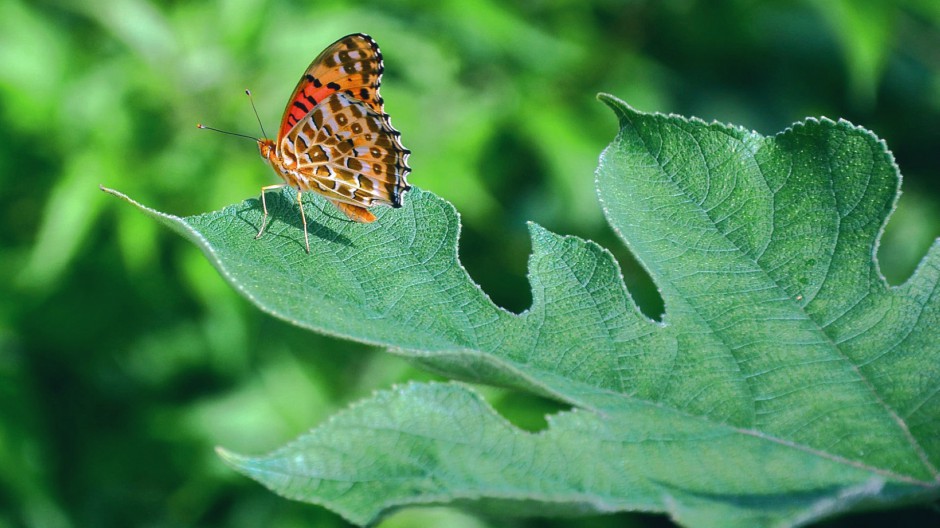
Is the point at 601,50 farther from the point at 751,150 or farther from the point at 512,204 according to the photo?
the point at 751,150

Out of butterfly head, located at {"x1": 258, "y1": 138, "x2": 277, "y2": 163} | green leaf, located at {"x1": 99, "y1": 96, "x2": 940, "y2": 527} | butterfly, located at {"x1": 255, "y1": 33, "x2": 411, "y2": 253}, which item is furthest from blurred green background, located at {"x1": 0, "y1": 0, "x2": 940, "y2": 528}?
green leaf, located at {"x1": 99, "y1": 96, "x2": 940, "y2": 527}

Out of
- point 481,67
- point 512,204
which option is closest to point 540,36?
point 481,67

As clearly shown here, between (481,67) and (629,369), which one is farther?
(481,67)

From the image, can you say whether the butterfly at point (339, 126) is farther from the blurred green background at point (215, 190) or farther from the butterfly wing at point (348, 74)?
the blurred green background at point (215, 190)

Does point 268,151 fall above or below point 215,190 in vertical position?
above

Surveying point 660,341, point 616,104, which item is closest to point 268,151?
point 616,104

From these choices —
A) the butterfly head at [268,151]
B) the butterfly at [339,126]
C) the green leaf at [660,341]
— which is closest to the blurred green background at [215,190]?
the butterfly head at [268,151]

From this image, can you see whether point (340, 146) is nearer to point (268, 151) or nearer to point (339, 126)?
point (339, 126)
